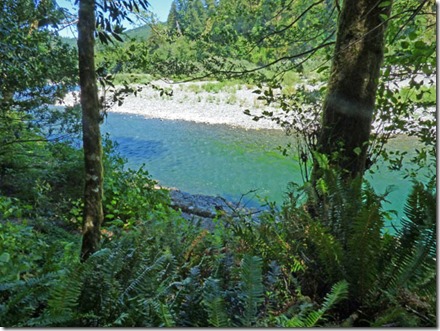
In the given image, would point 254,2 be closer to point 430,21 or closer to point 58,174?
point 430,21

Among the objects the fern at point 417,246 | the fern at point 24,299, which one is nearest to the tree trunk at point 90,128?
the fern at point 24,299

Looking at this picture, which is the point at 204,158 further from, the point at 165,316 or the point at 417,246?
the point at 165,316

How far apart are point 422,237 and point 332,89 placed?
3.18ft

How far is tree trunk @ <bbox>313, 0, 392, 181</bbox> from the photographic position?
1.64 metres

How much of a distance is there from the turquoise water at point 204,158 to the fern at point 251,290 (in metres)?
2.67

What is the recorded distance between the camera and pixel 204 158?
6730 mm

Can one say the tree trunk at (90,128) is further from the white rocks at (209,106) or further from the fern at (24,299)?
the white rocks at (209,106)

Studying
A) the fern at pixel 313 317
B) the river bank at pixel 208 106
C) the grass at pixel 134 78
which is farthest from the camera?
the river bank at pixel 208 106

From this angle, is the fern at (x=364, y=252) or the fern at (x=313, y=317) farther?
the fern at (x=364, y=252)

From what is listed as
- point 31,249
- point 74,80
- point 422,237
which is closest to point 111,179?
point 74,80

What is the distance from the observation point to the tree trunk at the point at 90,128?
1706mm

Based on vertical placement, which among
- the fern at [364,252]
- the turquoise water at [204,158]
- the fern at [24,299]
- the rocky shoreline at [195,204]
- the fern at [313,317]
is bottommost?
the rocky shoreline at [195,204]

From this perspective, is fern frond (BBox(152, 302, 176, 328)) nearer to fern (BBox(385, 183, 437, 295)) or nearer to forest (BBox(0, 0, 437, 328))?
forest (BBox(0, 0, 437, 328))

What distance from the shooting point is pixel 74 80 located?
3.29 meters
